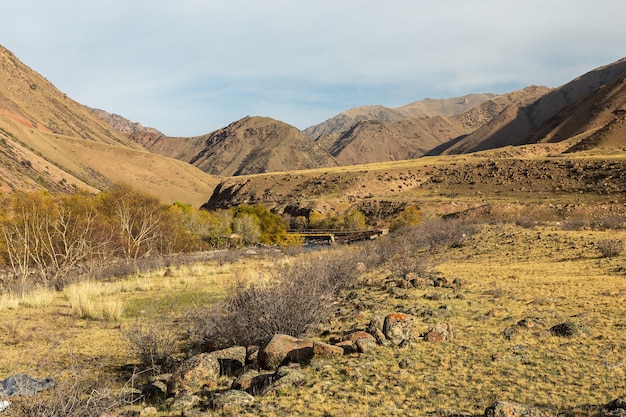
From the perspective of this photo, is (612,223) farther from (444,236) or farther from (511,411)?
(511,411)

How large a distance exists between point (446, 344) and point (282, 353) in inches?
129

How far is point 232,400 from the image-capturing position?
240 inches

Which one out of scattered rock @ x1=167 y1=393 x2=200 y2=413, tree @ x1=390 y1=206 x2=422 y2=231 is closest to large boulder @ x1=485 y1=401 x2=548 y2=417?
scattered rock @ x1=167 y1=393 x2=200 y2=413

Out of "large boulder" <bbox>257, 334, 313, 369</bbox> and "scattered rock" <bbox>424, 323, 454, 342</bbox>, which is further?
"scattered rock" <bbox>424, 323, 454, 342</bbox>

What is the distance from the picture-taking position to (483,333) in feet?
30.4

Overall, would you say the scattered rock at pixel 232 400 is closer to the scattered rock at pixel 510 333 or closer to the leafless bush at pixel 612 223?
the scattered rock at pixel 510 333

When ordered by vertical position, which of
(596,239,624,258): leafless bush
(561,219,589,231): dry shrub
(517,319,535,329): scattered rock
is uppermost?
(517,319,535,329): scattered rock

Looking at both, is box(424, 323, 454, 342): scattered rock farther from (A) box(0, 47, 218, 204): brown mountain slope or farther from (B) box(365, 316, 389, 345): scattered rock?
(A) box(0, 47, 218, 204): brown mountain slope

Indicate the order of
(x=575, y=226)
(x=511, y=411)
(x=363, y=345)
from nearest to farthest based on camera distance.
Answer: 1. (x=511, y=411)
2. (x=363, y=345)
3. (x=575, y=226)

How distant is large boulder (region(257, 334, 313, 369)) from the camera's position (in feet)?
25.0

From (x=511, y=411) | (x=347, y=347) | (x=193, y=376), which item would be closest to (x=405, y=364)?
(x=347, y=347)

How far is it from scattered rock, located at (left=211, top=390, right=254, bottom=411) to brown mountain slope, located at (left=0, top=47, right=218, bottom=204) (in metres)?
64.0

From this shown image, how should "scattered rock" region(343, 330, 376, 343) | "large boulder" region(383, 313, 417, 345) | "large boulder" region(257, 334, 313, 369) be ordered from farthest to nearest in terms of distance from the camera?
"large boulder" region(383, 313, 417, 345) → "scattered rock" region(343, 330, 376, 343) → "large boulder" region(257, 334, 313, 369)

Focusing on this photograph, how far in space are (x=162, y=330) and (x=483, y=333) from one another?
678cm
